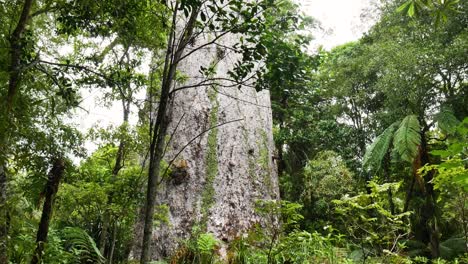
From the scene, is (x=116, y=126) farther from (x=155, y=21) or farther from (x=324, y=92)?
(x=324, y=92)

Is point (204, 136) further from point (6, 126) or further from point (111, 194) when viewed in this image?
point (6, 126)

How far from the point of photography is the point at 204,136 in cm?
373

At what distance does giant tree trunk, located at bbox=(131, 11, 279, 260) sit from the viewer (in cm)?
324

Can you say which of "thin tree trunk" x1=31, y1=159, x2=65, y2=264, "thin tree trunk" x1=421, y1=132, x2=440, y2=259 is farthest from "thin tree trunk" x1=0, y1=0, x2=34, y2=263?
"thin tree trunk" x1=421, y1=132, x2=440, y2=259

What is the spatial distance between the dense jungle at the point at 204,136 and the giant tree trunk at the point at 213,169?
0.04 ft

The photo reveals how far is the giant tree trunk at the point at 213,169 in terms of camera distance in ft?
10.6

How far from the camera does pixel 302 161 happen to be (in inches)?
392

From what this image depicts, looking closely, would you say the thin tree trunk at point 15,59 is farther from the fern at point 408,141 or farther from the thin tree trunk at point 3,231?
the fern at point 408,141

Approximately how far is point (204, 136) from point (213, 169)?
0.37 metres

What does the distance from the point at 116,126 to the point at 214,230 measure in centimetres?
165

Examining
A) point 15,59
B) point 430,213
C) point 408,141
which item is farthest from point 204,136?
point 430,213

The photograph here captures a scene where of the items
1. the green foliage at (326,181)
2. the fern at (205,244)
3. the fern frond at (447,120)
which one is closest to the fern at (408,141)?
the fern frond at (447,120)

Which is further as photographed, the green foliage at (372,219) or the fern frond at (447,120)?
the fern frond at (447,120)

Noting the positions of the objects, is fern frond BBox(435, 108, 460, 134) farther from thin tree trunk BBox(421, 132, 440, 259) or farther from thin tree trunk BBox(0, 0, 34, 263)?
thin tree trunk BBox(0, 0, 34, 263)
